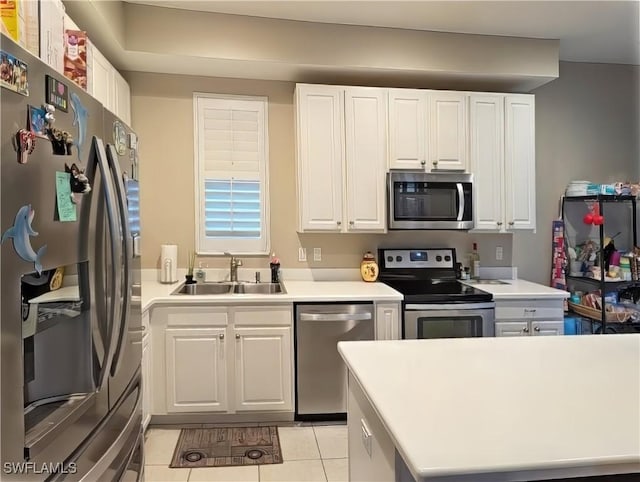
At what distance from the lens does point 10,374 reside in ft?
2.98

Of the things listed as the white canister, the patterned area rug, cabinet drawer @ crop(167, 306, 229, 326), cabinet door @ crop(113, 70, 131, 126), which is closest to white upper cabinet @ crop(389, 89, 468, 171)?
cabinet drawer @ crop(167, 306, 229, 326)

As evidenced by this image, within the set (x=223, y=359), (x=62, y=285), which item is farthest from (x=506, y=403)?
(x=223, y=359)

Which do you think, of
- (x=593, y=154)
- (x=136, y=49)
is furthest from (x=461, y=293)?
(x=136, y=49)

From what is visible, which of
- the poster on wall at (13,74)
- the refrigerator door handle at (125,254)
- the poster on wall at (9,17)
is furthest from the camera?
the refrigerator door handle at (125,254)

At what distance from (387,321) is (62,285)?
7.71 feet

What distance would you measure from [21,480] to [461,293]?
283cm

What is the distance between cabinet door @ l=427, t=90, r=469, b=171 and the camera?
3.55 m

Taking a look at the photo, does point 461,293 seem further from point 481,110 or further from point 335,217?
point 481,110

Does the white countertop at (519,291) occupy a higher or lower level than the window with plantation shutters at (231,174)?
lower

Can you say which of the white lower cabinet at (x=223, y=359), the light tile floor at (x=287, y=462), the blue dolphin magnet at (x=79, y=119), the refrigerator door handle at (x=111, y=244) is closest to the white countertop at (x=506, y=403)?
the refrigerator door handle at (x=111, y=244)

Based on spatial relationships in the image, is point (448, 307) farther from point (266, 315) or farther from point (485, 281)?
point (266, 315)

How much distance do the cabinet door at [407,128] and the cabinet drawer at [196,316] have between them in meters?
1.69

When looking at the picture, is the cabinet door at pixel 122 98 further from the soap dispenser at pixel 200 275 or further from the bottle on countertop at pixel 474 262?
the bottle on countertop at pixel 474 262

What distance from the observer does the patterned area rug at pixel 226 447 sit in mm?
2672
